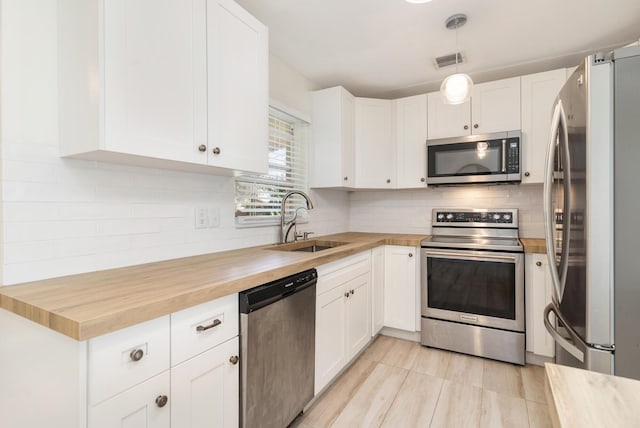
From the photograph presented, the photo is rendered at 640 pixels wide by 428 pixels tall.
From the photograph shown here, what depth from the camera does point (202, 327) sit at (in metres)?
1.10

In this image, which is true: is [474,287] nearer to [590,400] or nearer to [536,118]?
[536,118]

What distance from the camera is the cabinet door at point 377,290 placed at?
2.56 meters

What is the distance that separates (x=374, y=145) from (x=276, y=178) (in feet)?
3.70

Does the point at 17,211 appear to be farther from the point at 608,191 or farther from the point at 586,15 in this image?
the point at 586,15

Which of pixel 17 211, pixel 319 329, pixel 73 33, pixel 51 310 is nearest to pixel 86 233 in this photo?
pixel 17 211

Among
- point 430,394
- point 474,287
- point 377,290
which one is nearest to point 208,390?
point 430,394

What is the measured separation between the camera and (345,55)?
244 centimetres

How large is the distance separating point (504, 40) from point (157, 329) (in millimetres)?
2708

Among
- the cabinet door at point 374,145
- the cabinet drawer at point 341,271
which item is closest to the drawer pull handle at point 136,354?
the cabinet drawer at point 341,271

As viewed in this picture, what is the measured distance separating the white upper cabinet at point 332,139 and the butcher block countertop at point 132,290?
4.21 feet

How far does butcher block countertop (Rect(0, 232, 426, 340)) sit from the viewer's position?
2.72ft

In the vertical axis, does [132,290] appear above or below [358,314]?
above

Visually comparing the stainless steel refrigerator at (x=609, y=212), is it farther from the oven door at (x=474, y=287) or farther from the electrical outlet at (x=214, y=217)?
the electrical outlet at (x=214, y=217)

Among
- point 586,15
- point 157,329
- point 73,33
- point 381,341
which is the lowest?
point 381,341
